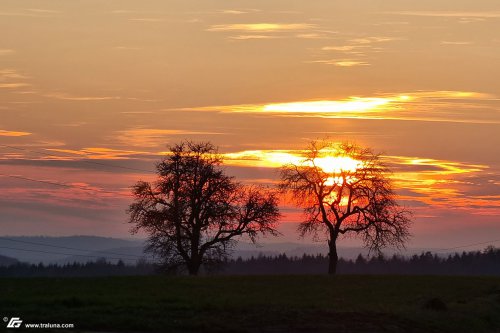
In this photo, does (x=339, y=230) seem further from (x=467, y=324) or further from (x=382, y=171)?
(x=467, y=324)

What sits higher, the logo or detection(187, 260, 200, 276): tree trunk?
detection(187, 260, 200, 276): tree trunk

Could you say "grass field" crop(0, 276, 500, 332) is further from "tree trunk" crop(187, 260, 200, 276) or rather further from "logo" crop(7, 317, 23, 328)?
"tree trunk" crop(187, 260, 200, 276)

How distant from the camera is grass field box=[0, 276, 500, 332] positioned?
40344 mm

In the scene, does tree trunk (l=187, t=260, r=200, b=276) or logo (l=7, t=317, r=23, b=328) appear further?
tree trunk (l=187, t=260, r=200, b=276)

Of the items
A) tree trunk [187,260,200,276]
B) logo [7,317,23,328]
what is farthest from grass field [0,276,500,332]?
tree trunk [187,260,200,276]

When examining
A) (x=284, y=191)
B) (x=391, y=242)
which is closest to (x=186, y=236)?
(x=284, y=191)

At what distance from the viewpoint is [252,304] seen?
46750 mm

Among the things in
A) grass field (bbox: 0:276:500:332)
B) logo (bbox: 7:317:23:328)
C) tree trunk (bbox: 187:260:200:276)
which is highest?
tree trunk (bbox: 187:260:200:276)

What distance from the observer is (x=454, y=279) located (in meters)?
67.6

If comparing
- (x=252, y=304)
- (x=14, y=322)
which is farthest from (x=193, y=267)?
(x=14, y=322)

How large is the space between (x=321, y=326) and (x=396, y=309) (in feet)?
23.5

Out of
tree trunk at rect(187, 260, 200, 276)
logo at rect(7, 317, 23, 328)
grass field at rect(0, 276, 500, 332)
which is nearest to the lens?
logo at rect(7, 317, 23, 328)

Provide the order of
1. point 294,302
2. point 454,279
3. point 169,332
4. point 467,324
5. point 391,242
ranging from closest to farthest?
point 169,332 < point 467,324 < point 294,302 < point 454,279 < point 391,242

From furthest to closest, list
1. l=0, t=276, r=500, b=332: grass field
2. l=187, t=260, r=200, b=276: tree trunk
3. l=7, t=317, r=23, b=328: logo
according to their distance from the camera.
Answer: l=187, t=260, r=200, b=276: tree trunk, l=0, t=276, r=500, b=332: grass field, l=7, t=317, r=23, b=328: logo
